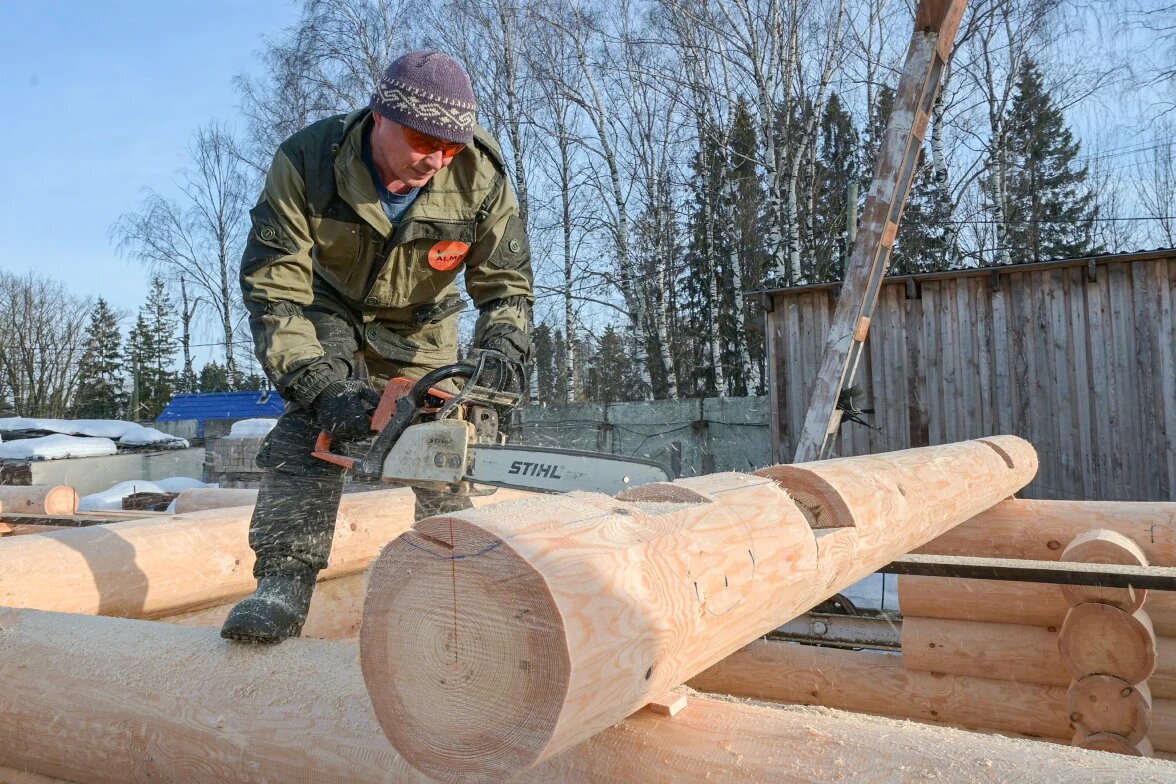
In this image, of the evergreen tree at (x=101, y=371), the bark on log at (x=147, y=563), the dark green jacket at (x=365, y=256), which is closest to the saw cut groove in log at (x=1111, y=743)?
the bark on log at (x=147, y=563)

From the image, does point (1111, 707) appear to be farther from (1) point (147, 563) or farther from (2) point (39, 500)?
(2) point (39, 500)

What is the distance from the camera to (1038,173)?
16.4 meters

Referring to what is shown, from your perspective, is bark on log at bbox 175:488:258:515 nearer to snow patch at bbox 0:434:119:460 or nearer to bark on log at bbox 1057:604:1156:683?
bark on log at bbox 1057:604:1156:683

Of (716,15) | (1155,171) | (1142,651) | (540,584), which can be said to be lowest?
(1142,651)

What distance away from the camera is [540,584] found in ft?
3.68

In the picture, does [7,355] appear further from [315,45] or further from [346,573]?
[346,573]

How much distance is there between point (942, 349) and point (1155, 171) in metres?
16.8

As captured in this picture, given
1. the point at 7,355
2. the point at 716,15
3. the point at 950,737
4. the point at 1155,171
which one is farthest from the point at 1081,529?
the point at 7,355

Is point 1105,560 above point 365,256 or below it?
below

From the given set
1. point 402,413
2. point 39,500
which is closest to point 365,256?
point 402,413

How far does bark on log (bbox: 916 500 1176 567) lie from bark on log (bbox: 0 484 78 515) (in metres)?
5.96

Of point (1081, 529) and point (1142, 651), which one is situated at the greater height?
point (1081, 529)

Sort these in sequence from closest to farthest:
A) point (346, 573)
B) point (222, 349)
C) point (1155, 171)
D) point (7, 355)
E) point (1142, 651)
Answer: point (1142, 651)
point (346, 573)
point (1155, 171)
point (222, 349)
point (7, 355)

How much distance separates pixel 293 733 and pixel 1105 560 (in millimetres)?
2695
